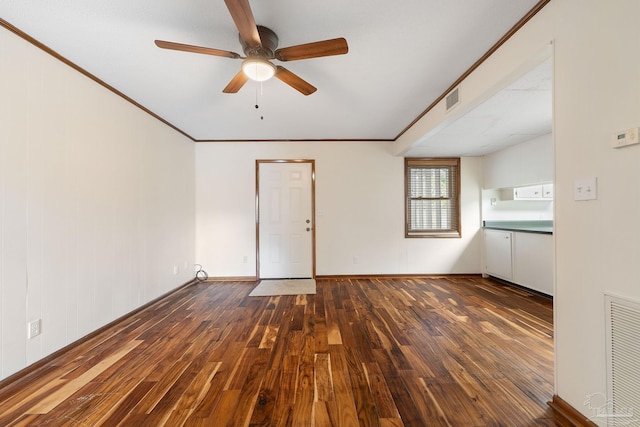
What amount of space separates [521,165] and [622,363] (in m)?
3.28

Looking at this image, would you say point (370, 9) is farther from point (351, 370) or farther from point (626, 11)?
point (351, 370)

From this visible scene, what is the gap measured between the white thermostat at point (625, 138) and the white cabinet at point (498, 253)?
9.79 ft

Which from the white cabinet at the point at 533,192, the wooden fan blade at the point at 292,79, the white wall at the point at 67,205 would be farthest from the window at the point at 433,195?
the white wall at the point at 67,205

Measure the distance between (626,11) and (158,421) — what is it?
297cm

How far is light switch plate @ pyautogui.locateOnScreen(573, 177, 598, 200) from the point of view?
1144 millimetres

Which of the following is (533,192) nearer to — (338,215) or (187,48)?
(338,215)

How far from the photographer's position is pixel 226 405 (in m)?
1.39

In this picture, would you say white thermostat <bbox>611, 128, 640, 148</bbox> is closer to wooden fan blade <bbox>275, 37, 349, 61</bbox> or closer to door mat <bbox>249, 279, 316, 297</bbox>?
wooden fan blade <bbox>275, 37, 349, 61</bbox>

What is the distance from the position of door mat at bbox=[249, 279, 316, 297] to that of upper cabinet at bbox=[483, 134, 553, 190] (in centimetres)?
345

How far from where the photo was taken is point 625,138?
3.35ft

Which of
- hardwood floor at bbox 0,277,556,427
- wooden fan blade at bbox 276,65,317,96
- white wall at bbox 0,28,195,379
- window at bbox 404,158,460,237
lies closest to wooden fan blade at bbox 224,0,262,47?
wooden fan blade at bbox 276,65,317,96

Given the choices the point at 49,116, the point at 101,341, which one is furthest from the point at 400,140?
the point at 101,341

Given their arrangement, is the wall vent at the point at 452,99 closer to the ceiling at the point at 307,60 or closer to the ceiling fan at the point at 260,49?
the ceiling at the point at 307,60

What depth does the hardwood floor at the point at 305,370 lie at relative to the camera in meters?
1.32
